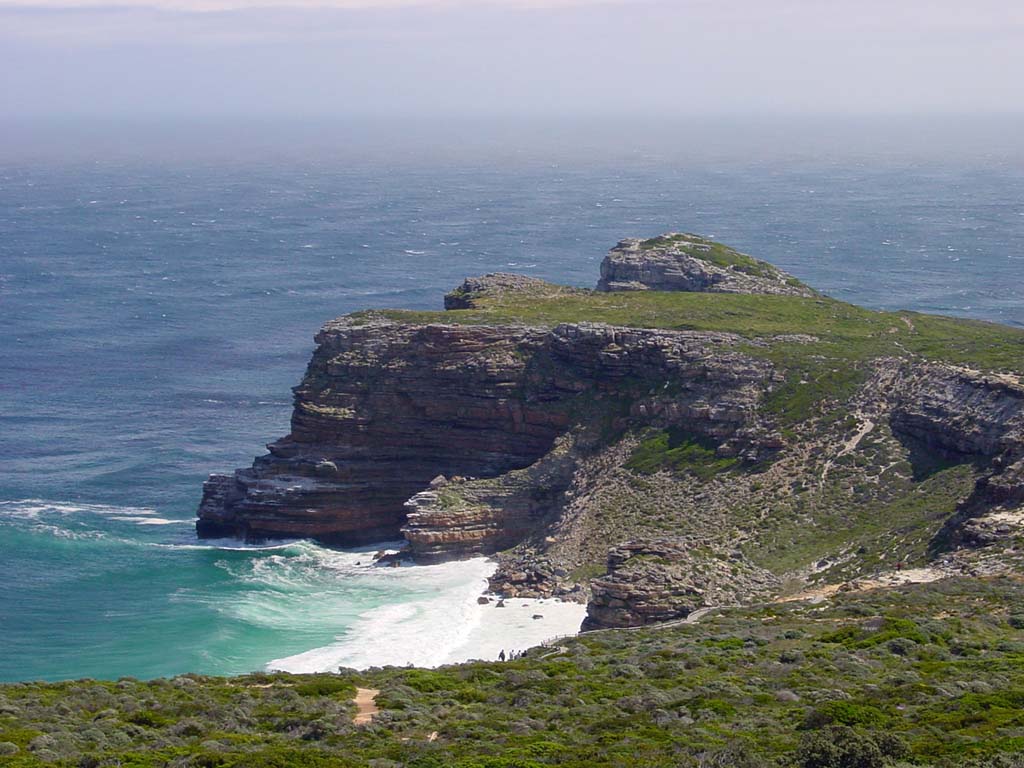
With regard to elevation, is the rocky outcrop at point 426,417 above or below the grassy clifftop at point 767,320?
below

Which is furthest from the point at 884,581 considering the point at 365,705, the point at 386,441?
the point at 386,441

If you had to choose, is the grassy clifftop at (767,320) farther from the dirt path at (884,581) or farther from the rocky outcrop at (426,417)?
the dirt path at (884,581)

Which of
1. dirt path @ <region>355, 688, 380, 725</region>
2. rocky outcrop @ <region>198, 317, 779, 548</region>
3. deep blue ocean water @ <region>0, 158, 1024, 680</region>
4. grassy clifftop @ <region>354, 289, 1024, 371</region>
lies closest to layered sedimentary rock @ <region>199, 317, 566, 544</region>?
rocky outcrop @ <region>198, 317, 779, 548</region>

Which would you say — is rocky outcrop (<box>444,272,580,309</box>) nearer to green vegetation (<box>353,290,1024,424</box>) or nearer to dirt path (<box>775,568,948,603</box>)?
green vegetation (<box>353,290,1024,424</box>)

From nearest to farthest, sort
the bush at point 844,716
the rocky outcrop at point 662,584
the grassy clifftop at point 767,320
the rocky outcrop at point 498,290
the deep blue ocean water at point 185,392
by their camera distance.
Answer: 1. the bush at point 844,716
2. the rocky outcrop at point 662,584
3. the deep blue ocean water at point 185,392
4. the grassy clifftop at point 767,320
5. the rocky outcrop at point 498,290

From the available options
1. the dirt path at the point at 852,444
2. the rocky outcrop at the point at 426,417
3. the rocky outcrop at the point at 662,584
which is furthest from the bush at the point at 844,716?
the rocky outcrop at the point at 426,417

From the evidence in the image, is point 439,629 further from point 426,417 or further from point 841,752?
point 841,752
